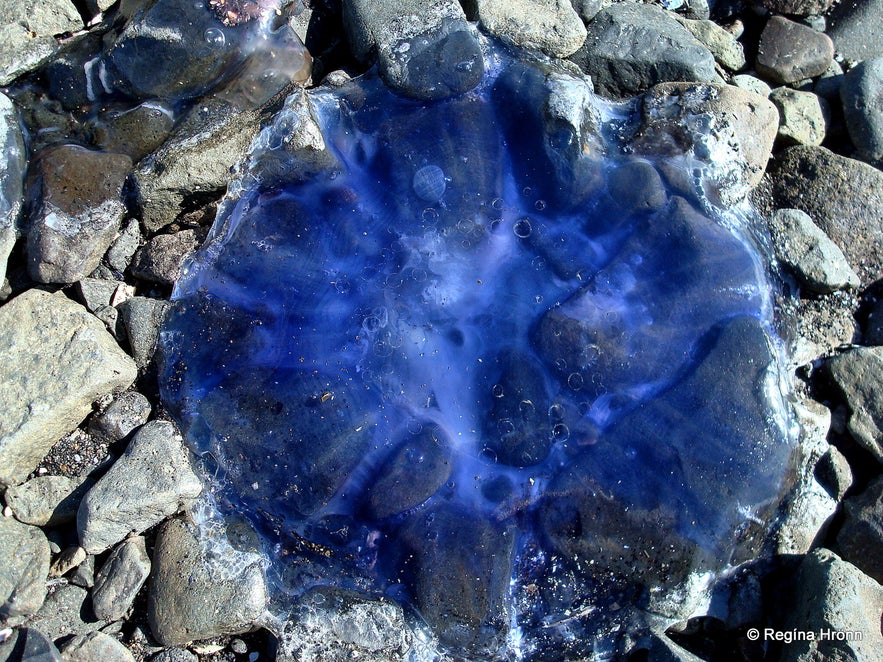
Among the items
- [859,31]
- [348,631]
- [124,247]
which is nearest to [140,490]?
[348,631]

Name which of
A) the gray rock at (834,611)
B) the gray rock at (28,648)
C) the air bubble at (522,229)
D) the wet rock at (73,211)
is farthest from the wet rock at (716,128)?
the gray rock at (28,648)

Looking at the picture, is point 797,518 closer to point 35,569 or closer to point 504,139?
point 504,139

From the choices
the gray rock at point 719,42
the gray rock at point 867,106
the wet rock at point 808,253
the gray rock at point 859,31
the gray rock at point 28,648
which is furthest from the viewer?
the gray rock at point 859,31

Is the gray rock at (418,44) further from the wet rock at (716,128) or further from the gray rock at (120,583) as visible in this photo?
the gray rock at (120,583)


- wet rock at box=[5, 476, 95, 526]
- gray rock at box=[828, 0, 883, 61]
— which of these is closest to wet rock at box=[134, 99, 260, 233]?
wet rock at box=[5, 476, 95, 526]

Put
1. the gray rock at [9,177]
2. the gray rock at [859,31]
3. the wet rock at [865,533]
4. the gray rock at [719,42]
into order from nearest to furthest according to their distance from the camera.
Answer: the wet rock at [865,533] → the gray rock at [9,177] → the gray rock at [719,42] → the gray rock at [859,31]

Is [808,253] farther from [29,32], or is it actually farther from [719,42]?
[29,32]
